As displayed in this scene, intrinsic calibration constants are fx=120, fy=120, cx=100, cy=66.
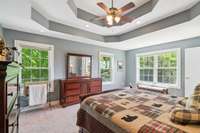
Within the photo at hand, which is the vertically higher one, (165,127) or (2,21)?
(2,21)

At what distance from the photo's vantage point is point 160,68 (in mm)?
5414

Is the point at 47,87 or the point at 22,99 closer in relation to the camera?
the point at 22,99

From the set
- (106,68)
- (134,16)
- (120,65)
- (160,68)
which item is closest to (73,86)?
(106,68)

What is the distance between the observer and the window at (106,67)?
19.7 feet

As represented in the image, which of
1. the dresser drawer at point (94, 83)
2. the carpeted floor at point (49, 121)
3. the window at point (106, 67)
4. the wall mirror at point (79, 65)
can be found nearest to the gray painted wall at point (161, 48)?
the window at point (106, 67)

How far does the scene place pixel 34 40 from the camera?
397 cm

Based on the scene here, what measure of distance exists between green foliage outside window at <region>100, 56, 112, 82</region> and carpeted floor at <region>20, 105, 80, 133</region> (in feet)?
8.93

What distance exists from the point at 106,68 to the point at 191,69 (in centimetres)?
350

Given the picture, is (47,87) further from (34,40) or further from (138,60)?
(138,60)

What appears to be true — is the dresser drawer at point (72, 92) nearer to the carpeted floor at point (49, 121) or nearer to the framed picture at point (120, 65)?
the carpeted floor at point (49, 121)

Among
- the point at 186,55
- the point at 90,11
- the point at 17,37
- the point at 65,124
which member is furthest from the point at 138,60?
the point at 17,37

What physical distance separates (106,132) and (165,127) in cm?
74

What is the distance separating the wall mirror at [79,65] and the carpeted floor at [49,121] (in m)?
1.46

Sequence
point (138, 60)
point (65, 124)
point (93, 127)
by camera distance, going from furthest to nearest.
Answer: point (138, 60) < point (65, 124) < point (93, 127)
